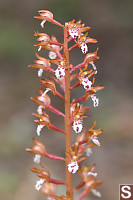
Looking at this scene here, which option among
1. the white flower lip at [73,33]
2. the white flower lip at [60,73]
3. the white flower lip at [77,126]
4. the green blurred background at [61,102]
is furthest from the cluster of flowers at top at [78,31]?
the green blurred background at [61,102]

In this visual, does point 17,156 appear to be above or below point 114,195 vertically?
above

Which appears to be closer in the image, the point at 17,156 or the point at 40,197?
the point at 40,197

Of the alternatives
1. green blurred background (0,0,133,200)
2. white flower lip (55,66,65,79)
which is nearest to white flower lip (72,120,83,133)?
white flower lip (55,66,65,79)

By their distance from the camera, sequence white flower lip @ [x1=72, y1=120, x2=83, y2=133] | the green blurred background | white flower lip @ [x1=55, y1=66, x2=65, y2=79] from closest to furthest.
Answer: white flower lip @ [x1=55, y1=66, x2=65, y2=79]
white flower lip @ [x1=72, y1=120, x2=83, y2=133]
the green blurred background

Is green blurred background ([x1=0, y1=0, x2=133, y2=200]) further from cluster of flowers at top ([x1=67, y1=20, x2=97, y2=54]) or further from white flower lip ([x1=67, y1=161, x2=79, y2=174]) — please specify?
cluster of flowers at top ([x1=67, y1=20, x2=97, y2=54])

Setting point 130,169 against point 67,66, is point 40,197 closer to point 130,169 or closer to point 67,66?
point 130,169

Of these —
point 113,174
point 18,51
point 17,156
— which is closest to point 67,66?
point 113,174

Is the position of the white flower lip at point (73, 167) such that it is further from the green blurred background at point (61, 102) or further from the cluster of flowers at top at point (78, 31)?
the green blurred background at point (61, 102)

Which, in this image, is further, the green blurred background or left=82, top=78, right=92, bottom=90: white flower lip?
the green blurred background
